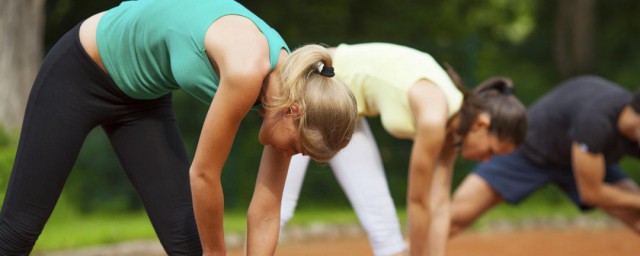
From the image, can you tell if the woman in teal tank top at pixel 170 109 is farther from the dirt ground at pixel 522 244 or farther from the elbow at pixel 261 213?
the dirt ground at pixel 522 244

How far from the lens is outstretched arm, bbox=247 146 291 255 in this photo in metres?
3.70

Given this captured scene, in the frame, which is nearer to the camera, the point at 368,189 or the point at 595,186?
the point at 368,189

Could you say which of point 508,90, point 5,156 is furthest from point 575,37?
point 508,90

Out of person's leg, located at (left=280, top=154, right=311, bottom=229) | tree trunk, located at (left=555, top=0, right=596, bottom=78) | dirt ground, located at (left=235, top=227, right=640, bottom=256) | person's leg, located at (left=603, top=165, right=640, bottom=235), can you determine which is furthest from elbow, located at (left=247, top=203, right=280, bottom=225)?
tree trunk, located at (left=555, top=0, right=596, bottom=78)

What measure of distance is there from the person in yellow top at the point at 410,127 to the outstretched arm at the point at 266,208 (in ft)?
3.03

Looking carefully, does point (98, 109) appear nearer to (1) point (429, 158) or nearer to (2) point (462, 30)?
(1) point (429, 158)

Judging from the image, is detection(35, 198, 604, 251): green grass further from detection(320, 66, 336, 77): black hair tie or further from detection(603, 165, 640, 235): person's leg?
detection(320, 66, 336, 77): black hair tie

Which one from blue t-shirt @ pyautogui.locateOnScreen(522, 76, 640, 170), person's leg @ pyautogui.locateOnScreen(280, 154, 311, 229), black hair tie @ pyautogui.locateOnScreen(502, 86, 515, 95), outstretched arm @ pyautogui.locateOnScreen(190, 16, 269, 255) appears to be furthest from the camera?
blue t-shirt @ pyautogui.locateOnScreen(522, 76, 640, 170)

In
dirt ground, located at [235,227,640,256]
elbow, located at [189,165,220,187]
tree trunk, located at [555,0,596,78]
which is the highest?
elbow, located at [189,165,220,187]

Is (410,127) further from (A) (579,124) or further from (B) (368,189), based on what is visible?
(A) (579,124)

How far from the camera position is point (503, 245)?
8914 mm

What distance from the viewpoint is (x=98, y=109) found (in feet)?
11.7

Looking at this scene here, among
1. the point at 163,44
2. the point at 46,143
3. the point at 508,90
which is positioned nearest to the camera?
the point at 163,44

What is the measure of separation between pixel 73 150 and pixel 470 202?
3.31 metres
